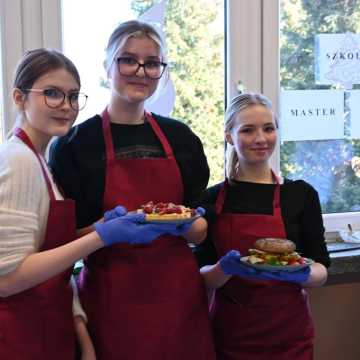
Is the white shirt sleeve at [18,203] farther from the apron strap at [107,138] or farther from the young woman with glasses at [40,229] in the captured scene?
the apron strap at [107,138]

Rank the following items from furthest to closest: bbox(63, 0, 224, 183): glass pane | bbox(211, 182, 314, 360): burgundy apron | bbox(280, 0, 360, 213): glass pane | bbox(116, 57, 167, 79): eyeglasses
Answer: bbox(280, 0, 360, 213): glass pane → bbox(63, 0, 224, 183): glass pane → bbox(211, 182, 314, 360): burgundy apron → bbox(116, 57, 167, 79): eyeglasses

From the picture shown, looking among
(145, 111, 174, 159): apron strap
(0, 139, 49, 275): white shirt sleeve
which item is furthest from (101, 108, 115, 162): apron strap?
(0, 139, 49, 275): white shirt sleeve

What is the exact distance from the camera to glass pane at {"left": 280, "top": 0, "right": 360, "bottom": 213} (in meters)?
1.94

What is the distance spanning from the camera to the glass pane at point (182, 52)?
1709 mm

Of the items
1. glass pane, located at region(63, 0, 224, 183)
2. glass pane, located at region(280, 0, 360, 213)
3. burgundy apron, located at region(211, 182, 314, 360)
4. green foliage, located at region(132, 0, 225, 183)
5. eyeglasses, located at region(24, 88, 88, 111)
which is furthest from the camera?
Result: glass pane, located at region(280, 0, 360, 213)

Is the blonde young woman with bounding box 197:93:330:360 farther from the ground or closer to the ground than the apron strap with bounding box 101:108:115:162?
closer to the ground

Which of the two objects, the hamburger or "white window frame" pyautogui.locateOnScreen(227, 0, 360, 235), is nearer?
the hamburger

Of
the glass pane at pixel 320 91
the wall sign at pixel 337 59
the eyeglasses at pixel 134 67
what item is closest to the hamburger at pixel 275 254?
the eyeglasses at pixel 134 67

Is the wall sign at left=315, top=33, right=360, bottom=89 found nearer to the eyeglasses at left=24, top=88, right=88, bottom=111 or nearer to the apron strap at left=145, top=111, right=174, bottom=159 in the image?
the apron strap at left=145, top=111, right=174, bottom=159

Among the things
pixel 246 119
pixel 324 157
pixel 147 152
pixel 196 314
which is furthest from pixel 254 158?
pixel 324 157

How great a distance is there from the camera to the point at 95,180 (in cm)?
126

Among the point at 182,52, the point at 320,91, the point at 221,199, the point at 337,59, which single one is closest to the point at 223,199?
the point at 221,199

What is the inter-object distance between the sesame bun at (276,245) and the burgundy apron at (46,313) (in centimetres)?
46

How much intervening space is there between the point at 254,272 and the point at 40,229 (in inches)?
20.3
